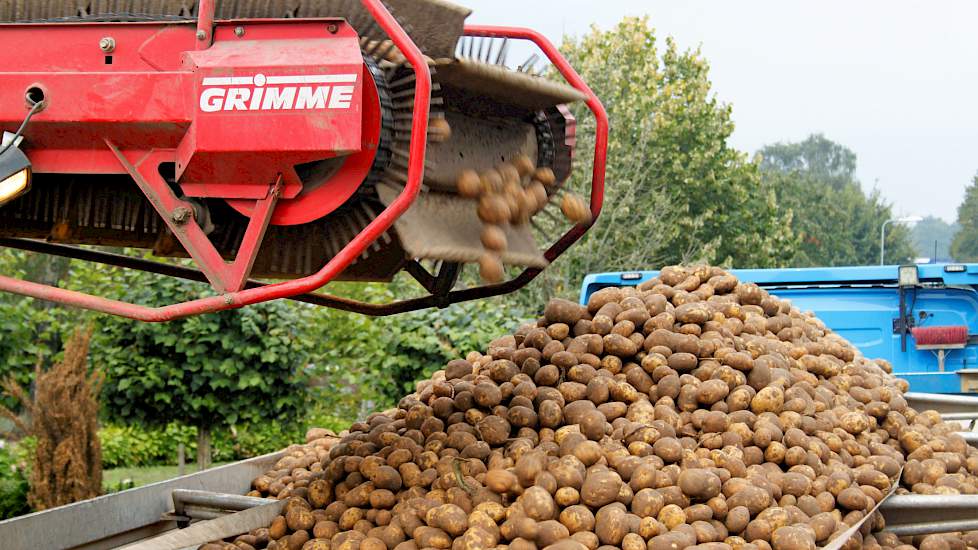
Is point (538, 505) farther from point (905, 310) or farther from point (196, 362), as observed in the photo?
point (196, 362)

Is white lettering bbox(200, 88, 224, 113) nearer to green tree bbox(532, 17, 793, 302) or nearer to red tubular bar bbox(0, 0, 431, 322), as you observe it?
red tubular bar bbox(0, 0, 431, 322)

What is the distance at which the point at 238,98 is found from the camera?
3000 mm

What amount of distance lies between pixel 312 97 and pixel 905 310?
533 cm

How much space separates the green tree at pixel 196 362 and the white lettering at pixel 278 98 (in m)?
5.45

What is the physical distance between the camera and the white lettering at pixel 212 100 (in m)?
3.02

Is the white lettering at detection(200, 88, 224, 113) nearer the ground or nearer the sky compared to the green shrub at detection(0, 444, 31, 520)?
nearer the sky

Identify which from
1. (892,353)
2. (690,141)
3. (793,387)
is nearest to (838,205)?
(690,141)

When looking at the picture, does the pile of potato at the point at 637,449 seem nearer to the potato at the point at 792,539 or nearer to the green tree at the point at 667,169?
the potato at the point at 792,539

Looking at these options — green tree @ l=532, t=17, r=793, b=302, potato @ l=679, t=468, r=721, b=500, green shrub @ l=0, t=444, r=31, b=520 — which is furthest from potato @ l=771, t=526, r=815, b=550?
green tree @ l=532, t=17, r=793, b=302

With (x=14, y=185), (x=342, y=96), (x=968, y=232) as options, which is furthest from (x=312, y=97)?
(x=968, y=232)

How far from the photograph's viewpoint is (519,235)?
12.5ft

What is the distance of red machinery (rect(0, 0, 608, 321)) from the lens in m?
2.99

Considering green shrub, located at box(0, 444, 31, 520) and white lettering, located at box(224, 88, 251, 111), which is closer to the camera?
white lettering, located at box(224, 88, 251, 111)

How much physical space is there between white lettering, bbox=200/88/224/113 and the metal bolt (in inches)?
13.4
